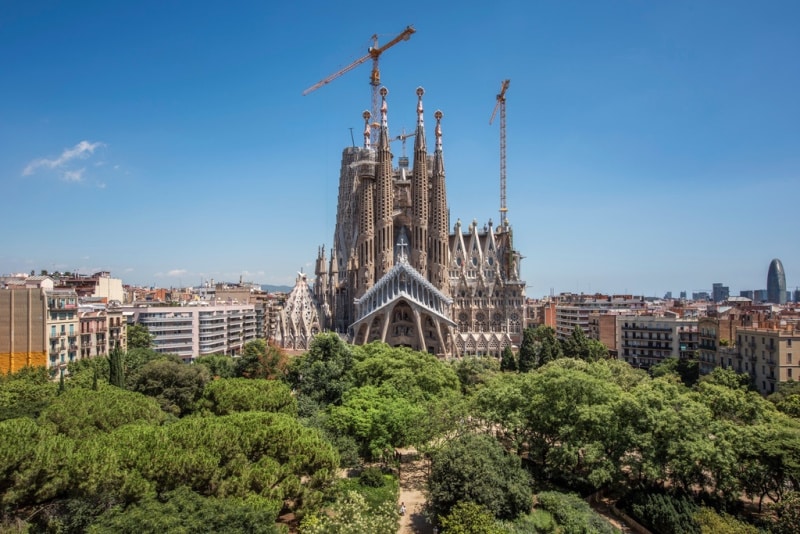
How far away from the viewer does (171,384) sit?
112 ft

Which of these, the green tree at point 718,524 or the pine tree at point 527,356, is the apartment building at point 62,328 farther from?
the green tree at point 718,524

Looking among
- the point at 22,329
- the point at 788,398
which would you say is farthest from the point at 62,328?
the point at 788,398

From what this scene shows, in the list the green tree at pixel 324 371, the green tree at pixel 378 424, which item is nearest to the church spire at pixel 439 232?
the green tree at pixel 324 371

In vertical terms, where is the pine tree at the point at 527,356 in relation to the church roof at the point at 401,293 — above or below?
below

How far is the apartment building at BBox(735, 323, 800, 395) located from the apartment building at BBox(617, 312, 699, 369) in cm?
1268

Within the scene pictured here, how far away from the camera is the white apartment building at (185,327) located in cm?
6072

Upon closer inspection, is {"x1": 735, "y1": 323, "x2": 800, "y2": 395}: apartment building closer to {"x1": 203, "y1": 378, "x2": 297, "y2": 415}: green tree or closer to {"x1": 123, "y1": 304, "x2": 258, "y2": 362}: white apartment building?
{"x1": 203, "y1": 378, "x2": 297, "y2": 415}: green tree

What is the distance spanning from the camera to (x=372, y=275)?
6153cm

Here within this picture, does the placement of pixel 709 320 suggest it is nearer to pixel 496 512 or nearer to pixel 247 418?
pixel 496 512

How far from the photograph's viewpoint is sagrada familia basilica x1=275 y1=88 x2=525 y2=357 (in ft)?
191

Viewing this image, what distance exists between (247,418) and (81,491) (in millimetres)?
6553

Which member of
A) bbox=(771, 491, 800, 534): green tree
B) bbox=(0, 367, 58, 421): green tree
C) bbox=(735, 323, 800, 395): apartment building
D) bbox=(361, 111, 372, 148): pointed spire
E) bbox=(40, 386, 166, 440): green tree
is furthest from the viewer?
bbox=(361, 111, 372, 148): pointed spire

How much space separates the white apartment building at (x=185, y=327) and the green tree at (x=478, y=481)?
46.1 m

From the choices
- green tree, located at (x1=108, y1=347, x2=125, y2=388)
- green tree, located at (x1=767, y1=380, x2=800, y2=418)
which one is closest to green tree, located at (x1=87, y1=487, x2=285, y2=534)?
green tree, located at (x1=108, y1=347, x2=125, y2=388)
